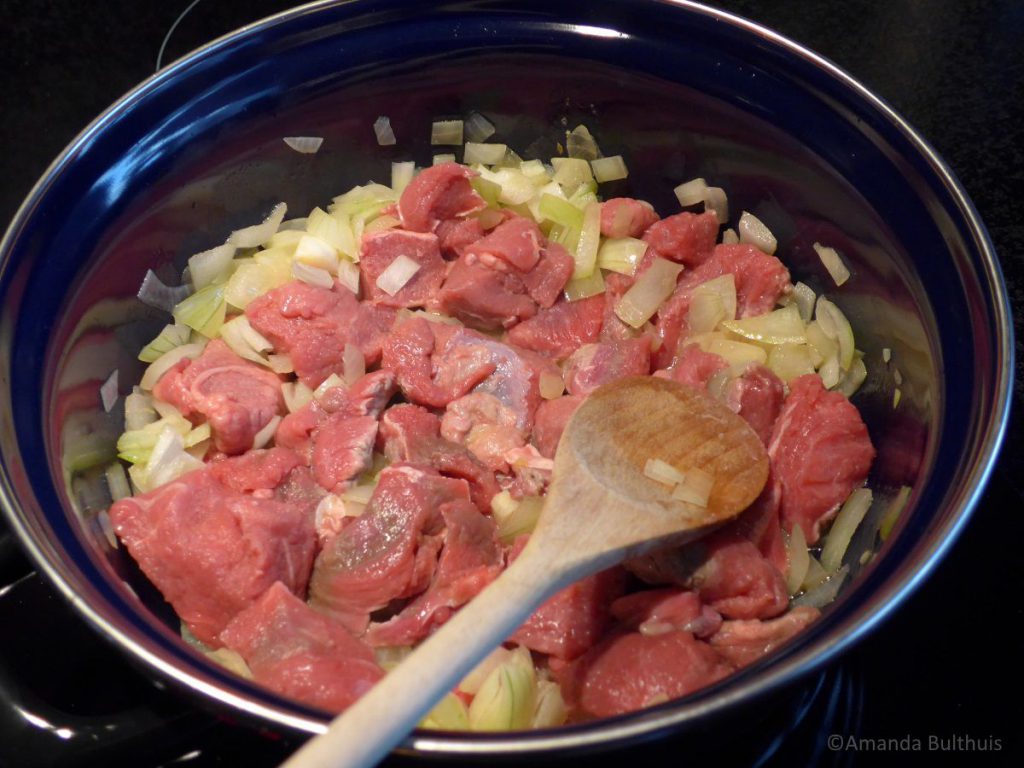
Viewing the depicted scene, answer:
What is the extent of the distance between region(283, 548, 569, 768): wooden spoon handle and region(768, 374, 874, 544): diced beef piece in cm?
82

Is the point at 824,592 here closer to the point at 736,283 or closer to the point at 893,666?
the point at 893,666

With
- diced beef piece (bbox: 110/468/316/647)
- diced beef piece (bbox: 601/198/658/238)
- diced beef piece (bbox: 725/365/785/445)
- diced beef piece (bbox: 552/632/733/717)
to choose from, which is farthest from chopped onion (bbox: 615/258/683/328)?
diced beef piece (bbox: 110/468/316/647)

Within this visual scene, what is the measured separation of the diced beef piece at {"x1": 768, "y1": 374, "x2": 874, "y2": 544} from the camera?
214 centimetres

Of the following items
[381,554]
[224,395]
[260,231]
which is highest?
[260,231]

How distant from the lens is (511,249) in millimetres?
2549

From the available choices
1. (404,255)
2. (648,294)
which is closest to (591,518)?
(648,294)

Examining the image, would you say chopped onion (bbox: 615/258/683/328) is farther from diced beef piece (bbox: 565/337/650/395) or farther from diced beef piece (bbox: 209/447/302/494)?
diced beef piece (bbox: 209/447/302/494)

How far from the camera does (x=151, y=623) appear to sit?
159 cm

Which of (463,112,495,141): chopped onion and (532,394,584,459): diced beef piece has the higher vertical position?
(463,112,495,141): chopped onion

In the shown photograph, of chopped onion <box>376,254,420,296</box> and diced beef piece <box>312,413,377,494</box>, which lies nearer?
diced beef piece <box>312,413,377,494</box>

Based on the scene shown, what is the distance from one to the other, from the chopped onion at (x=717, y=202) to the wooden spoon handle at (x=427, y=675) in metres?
1.45

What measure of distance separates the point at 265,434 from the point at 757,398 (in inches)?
53.3

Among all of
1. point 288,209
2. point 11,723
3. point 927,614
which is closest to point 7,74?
point 288,209

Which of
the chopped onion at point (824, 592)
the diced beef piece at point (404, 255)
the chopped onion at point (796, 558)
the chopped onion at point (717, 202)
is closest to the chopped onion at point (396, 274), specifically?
the diced beef piece at point (404, 255)
